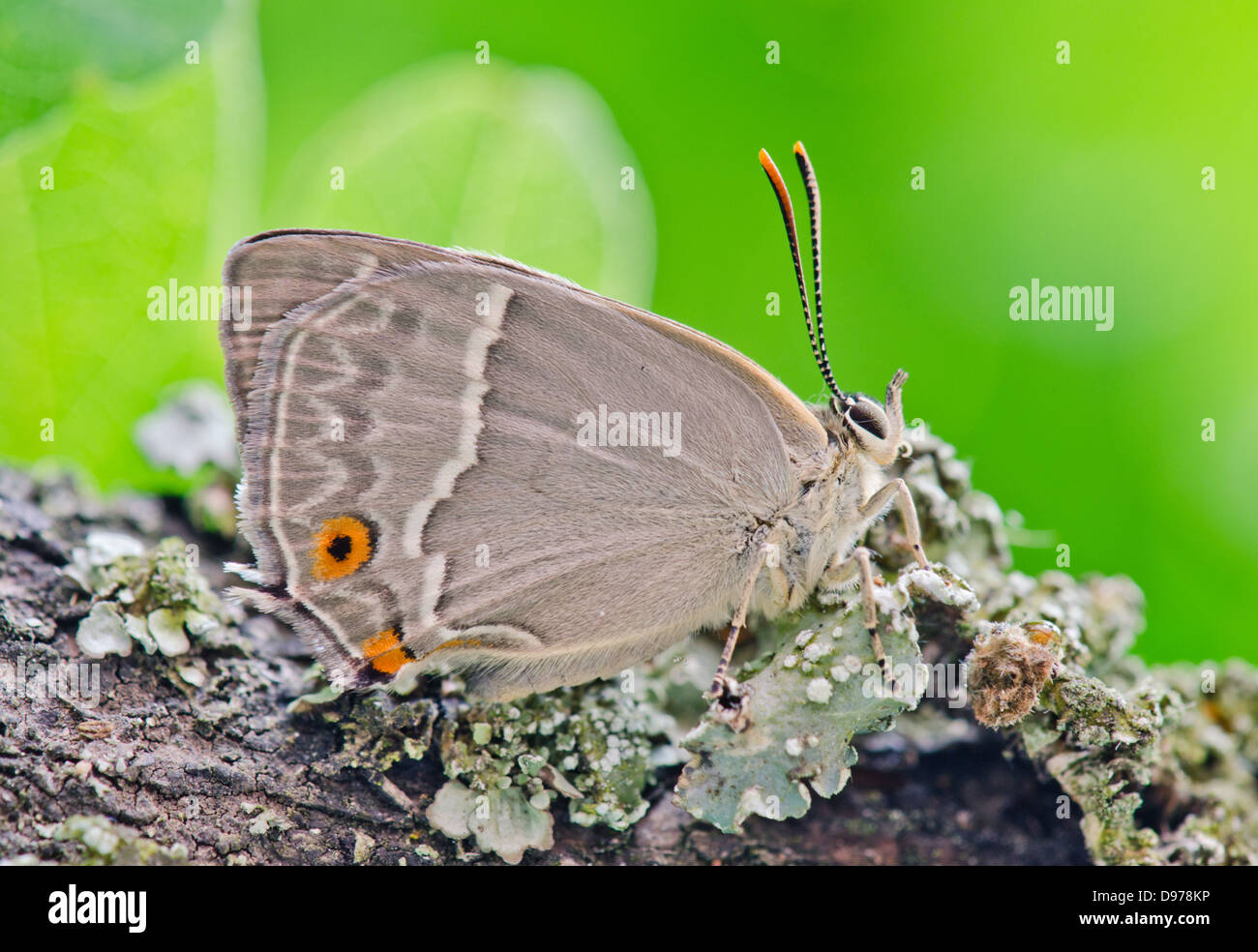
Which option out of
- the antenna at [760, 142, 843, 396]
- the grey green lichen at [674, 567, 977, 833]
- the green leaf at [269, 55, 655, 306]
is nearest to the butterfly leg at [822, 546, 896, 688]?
the grey green lichen at [674, 567, 977, 833]

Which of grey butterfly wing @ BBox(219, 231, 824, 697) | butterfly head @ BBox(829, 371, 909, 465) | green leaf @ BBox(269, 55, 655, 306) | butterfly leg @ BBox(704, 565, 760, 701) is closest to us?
butterfly leg @ BBox(704, 565, 760, 701)

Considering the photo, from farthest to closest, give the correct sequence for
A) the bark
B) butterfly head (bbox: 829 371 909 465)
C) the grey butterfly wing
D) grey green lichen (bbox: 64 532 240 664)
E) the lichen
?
butterfly head (bbox: 829 371 909 465)
the grey butterfly wing
grey green lichen (bbox: 64 532 240 664)
the bark
the lichen

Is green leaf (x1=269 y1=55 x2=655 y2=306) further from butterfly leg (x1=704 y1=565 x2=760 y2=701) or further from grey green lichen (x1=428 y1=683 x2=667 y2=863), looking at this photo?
grey green lichen (x1=428 y1=683 x2=667 y2=863)

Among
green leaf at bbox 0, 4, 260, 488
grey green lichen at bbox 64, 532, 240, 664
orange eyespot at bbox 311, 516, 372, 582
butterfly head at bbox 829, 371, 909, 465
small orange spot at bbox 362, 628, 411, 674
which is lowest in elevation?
small orange spot at bbox 362, 628, 411, 674

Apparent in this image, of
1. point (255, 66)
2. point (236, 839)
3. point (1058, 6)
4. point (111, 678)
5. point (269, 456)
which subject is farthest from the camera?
point (1058, 6)

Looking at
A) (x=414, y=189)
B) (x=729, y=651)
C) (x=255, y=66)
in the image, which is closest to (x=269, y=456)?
(x=414, y=189)

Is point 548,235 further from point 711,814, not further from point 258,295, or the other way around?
point 711,814
